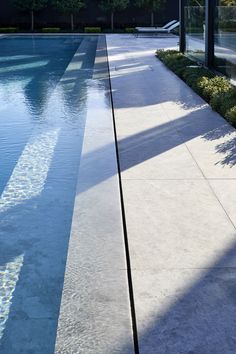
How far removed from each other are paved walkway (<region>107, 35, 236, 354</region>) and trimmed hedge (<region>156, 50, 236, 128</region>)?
0.19m

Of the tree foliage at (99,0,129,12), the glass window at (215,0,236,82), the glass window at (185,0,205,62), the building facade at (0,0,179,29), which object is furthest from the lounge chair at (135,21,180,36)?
the glass window at (215,0,236,82)

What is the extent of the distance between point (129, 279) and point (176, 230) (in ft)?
2.38

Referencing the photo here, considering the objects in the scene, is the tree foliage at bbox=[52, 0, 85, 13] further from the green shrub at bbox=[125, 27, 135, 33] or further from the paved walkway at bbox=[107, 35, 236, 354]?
the paved walkway at bbox=[107, 35, 236, 354]

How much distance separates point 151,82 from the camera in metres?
10.9

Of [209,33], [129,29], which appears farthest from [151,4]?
[209,33]

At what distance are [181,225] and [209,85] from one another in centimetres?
583

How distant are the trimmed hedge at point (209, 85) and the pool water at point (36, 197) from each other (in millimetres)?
2017

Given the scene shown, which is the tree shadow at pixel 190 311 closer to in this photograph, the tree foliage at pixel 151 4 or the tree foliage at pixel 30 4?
the tree foliage at pixel 151 4

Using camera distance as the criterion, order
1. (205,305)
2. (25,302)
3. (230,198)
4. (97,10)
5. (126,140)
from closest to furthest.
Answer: (205,305) → (25,302) → (230,198) → (126,140) → (97,10)

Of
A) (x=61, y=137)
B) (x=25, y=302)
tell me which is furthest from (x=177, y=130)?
(x=25, y=302)

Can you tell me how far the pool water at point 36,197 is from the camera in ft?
9.46

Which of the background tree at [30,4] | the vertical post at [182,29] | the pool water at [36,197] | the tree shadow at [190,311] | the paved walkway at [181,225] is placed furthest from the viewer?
the background tree at [30,4]

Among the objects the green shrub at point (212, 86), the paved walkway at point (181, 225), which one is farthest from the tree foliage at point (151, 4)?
the paved walkway at point (181, 225)

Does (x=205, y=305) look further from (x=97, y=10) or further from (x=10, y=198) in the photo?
(x=97, y=10)
